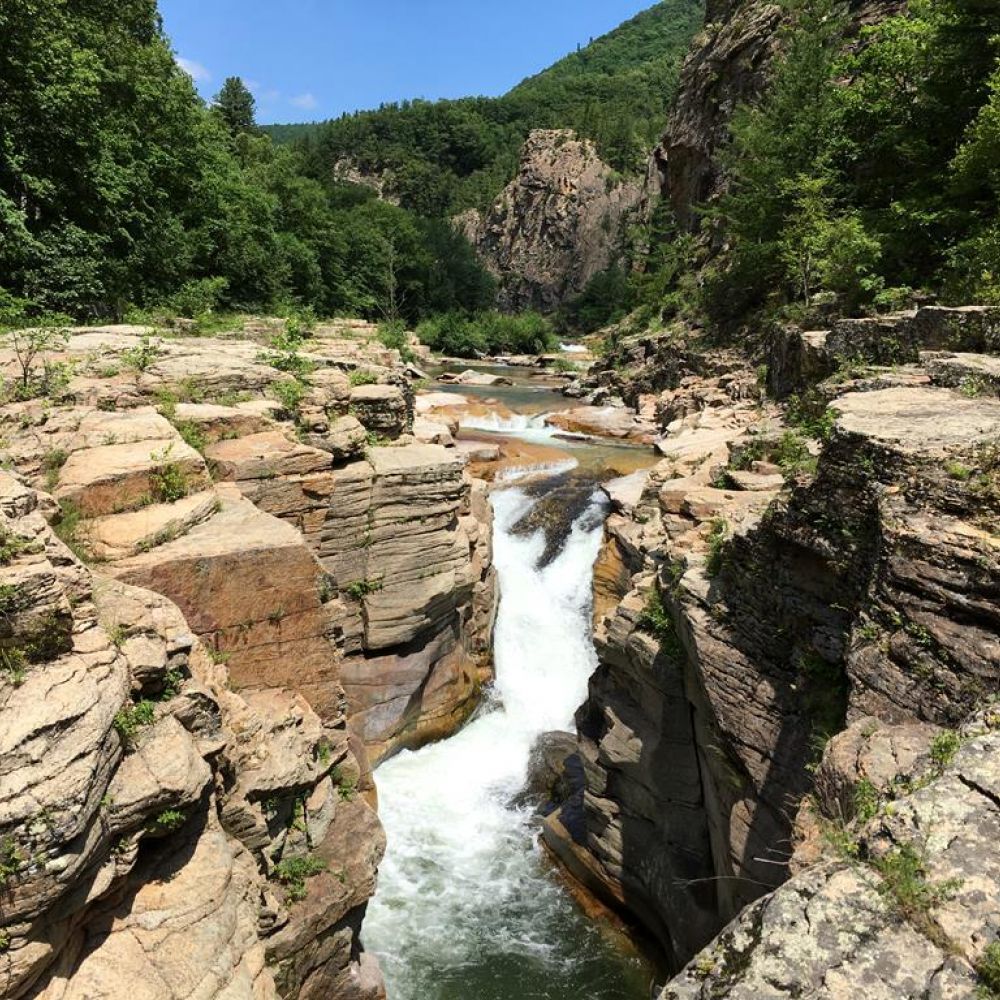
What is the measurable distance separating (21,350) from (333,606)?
718cm

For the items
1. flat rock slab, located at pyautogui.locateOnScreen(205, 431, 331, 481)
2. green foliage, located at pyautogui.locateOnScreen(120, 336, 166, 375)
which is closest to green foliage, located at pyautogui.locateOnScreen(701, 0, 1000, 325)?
flat rock slab, located at pyautogui.locateOnScreen(205, 431, 331, 481)

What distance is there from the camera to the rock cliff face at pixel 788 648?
457 centimetres

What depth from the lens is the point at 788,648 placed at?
7.01 m

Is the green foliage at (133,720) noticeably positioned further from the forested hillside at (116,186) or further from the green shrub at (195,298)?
the green shrub at (195,298)

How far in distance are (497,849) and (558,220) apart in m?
86.7

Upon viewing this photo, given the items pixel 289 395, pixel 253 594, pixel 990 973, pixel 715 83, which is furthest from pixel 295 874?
pixel 715 83

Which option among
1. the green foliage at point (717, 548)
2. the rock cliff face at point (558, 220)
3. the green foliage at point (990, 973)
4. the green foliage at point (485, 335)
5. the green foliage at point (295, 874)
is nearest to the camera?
the green foliage at point (990, 973)

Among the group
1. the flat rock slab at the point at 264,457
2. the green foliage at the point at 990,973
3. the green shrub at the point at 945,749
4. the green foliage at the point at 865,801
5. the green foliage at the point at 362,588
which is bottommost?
the green foliage at the point at 362,588

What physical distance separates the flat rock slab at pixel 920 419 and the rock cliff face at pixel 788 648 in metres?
0.03

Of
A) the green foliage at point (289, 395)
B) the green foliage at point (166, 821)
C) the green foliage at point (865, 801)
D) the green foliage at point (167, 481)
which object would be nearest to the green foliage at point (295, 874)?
the green foliage at point (166, 821)

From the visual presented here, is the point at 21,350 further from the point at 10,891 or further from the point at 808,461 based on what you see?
the point at 808,461

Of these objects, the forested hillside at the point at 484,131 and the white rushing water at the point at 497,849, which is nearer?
the white rushing water at the point at 497,849

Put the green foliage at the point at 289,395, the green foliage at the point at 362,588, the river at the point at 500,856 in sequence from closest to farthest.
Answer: the river at the point at 500,856 < the green foliage at the point at 289,395 < the green foliage at the point at 362,588

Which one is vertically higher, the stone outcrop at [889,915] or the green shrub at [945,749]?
the green shrub at [945,749]
